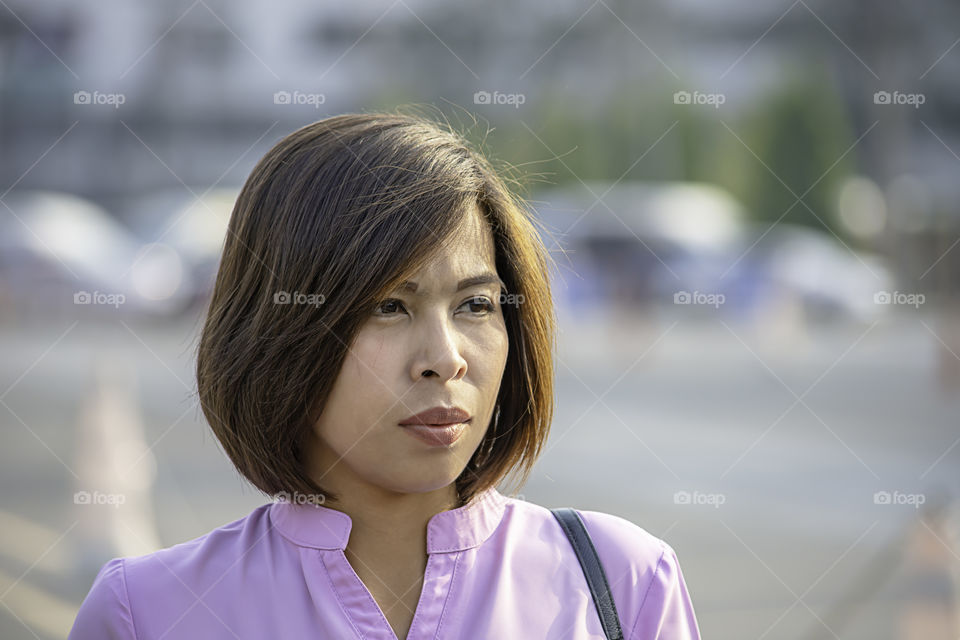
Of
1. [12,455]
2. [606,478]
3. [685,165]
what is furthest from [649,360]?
[685,165]

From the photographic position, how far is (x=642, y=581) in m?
1.76

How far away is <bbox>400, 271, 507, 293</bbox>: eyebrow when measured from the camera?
1.66 meters

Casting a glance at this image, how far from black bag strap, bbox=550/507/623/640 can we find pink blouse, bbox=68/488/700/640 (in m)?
0.01

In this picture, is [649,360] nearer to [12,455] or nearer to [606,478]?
[606,478]

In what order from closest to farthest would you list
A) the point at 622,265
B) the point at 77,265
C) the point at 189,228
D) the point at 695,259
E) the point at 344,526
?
the point at 344,526
the point at 77,265
the point at 622,265
the point at 695,259
the point at 189,228

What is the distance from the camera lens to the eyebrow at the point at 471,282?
166 centimetres

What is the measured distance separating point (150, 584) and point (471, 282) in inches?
29.4

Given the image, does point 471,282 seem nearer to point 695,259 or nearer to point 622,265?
point 622,265

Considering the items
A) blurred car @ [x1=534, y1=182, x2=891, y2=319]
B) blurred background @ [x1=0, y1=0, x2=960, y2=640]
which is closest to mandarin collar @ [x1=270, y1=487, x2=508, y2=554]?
blurred background @ [x1=0, y1=0, x2=960, y2=640]

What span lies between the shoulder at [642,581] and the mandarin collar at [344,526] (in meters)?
0.16

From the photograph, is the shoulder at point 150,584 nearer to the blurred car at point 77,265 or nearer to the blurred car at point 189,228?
the blurred car at point 77,265

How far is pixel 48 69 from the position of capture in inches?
1241

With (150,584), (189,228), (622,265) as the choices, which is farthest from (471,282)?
(189,228)

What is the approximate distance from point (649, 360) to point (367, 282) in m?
14.7
